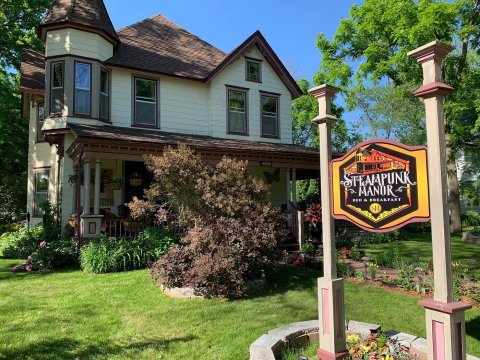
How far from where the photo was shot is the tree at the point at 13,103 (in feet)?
67.5

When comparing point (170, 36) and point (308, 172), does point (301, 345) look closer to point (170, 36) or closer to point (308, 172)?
point (308, 172)

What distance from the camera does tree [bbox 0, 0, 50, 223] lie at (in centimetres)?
2058

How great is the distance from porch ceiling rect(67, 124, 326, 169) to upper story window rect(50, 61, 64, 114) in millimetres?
1457

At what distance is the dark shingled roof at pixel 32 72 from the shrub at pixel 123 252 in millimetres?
8518

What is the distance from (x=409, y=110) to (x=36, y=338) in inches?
1640

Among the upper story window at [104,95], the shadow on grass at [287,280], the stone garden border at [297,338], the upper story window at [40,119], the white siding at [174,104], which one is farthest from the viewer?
the upper story window at [40,119]

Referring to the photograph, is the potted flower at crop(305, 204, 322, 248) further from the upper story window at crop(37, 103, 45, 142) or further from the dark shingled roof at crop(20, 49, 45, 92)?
the upper story window at crop(37, 103, 45, 142)

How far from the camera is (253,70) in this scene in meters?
17.6

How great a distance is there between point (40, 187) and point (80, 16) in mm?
7424

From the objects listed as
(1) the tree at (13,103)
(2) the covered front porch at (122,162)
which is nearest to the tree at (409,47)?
(2) the covered front porch at (122,162)

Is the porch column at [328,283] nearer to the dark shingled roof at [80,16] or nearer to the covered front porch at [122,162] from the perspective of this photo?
the covered front porch at [122,162]

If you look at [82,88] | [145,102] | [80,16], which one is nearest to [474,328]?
[145,102]

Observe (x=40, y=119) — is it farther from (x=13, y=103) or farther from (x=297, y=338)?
(x=297, y=338)

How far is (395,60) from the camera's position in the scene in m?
16.2
